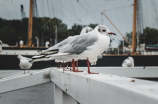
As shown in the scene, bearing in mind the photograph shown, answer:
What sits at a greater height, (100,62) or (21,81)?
(100,62)

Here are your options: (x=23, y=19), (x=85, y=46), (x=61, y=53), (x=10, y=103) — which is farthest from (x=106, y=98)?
(x=23, y=19)

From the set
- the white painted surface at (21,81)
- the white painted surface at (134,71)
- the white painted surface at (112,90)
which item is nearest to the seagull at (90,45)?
the white painted surface at (112,90)

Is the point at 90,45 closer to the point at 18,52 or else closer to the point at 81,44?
the point at 81,44

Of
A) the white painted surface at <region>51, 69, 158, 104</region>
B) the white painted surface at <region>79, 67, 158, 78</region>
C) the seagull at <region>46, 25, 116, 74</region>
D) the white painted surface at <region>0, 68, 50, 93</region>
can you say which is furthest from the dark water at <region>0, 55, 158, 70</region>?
the white painted surface at <region>51, 69, 158, 104</region>

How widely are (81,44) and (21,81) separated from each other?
2331 mm

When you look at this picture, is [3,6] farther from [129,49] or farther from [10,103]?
[10,103]

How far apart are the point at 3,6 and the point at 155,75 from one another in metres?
17.2

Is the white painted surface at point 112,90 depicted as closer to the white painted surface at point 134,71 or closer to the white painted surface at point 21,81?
the white painted surface at point 21,81

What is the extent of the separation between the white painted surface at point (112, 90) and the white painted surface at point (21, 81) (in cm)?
203

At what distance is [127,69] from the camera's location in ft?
24.2

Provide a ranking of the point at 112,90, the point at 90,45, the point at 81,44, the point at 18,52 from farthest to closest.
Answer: the point at 18,52
the point at 81,44
the point at 90,45
the point at 112,90

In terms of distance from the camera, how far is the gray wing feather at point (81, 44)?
3324 mm

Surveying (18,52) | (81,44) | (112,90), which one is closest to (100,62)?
(18,52)

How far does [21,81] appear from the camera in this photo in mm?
5301
